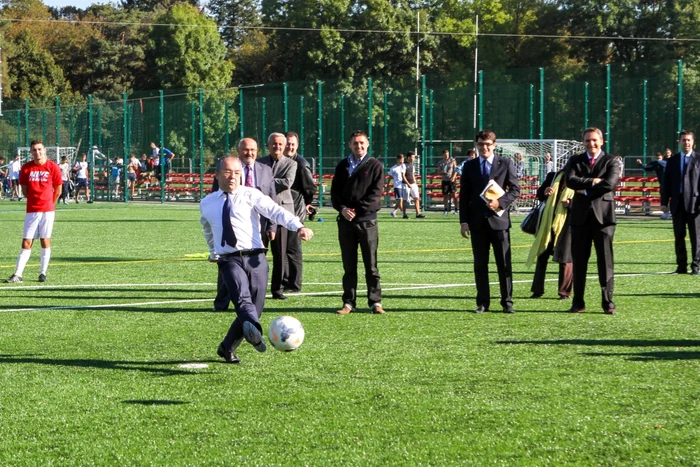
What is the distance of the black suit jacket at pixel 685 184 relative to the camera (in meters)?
15.9

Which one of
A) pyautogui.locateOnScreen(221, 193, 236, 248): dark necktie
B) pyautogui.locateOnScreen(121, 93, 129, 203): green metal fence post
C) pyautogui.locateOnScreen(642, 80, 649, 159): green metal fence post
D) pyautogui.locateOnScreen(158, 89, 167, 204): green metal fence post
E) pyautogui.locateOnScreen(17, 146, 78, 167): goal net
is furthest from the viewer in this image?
pyautogui.locateOnScreen(17, 146, 78, 167): goal net

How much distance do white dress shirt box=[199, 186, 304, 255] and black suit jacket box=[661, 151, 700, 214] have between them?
887cm

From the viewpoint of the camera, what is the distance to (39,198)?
15086mm

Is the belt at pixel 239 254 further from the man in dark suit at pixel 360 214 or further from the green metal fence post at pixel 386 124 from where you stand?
the green metal fence post at pixel 386 124

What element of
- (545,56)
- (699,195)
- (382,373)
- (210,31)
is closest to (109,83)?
(210,31)

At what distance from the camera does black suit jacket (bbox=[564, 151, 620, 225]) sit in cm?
1171

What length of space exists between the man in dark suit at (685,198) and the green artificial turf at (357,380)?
958 mm

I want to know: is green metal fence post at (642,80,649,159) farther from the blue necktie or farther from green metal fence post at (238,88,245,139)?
the blue necktie

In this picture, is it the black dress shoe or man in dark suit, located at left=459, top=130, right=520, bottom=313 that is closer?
the black dress shoe

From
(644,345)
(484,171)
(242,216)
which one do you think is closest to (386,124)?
(484,171)

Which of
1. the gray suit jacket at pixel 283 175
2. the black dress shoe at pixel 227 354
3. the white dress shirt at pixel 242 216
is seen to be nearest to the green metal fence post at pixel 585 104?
the gray suit jacket at pixel 283 175

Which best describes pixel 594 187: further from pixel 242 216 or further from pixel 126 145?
pixel 126 145

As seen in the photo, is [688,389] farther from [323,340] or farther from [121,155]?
[121,155]

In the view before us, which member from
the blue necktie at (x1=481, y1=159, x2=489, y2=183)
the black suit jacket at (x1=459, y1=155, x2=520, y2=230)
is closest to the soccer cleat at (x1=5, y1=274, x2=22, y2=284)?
the black suit jacket at (x1=459, y1=155, x2=520, y2=230)
